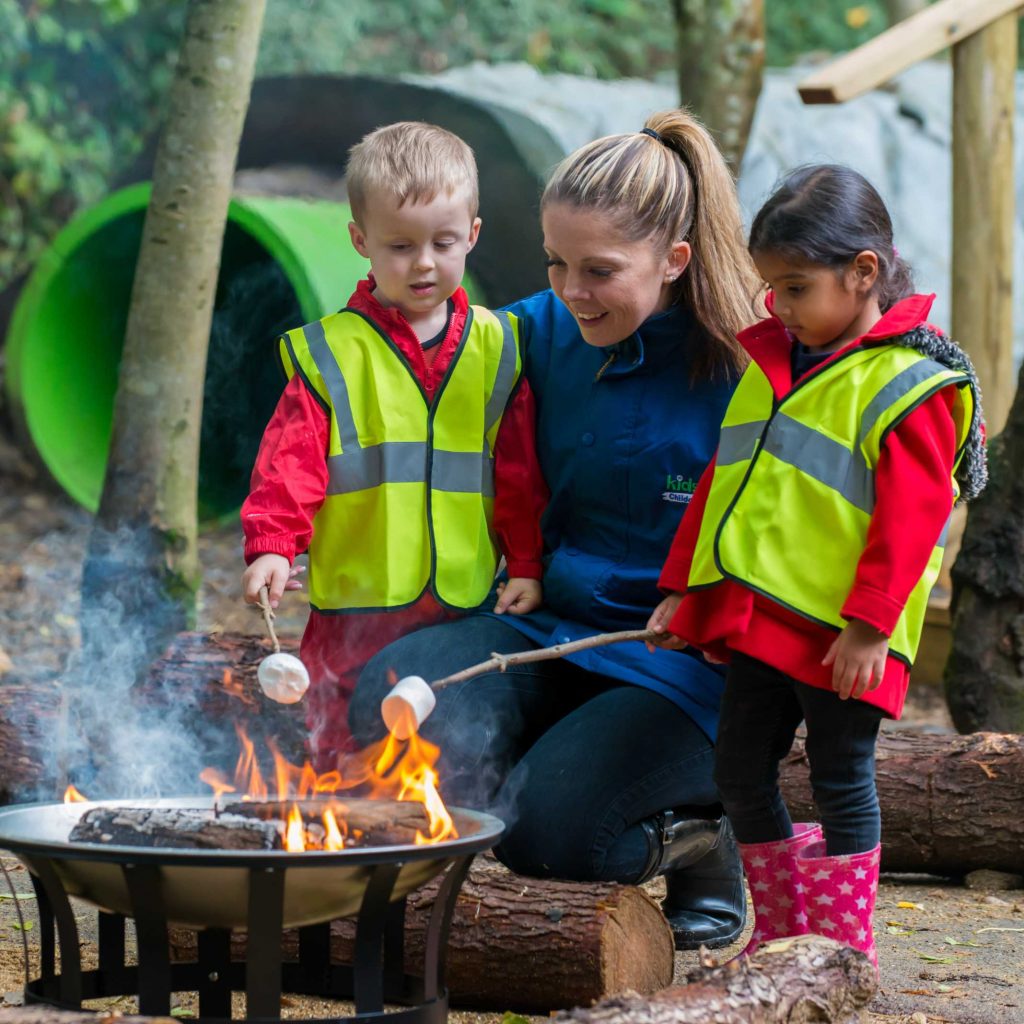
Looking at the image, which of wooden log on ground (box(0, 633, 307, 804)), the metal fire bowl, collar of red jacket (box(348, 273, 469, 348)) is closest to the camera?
the metal fire bowl

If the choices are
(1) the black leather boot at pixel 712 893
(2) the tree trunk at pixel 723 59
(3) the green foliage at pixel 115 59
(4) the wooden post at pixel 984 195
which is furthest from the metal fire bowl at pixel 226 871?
(3) the green foliage at pixel 115 59

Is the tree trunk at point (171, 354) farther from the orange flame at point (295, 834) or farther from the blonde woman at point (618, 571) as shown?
the orange flame at point (295, 834)

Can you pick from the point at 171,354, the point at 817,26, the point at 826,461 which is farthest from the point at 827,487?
the point at 817,26

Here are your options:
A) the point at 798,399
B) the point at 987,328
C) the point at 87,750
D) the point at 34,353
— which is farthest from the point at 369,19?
the point at 798,399

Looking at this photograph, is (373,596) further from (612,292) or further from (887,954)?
(887,954)

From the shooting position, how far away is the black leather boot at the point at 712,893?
3.16 m

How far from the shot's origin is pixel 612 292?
2.97 m

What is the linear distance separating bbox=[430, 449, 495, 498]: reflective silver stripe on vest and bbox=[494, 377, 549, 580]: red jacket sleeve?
2.0 inches

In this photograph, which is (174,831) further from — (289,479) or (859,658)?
(859,658)

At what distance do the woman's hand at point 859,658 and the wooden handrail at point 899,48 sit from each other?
3095mm

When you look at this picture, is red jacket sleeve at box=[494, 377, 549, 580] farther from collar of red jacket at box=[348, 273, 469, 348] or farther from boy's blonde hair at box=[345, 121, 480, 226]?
boy's blonde hair at box=[345, 121, 480, 226]

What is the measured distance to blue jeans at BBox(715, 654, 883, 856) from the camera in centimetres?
267

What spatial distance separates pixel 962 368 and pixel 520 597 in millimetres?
1032

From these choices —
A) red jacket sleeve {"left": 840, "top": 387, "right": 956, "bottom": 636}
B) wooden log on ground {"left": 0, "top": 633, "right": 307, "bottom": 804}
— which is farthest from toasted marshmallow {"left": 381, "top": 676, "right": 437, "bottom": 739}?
wooden log on ground {"left": 0, "top": 633, "right": 307, "bottom": 804}
